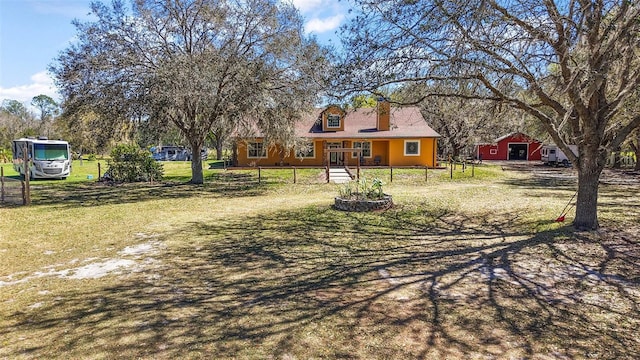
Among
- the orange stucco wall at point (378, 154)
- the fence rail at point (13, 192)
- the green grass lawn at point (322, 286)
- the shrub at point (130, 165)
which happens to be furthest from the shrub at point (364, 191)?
the orange stucco wall at point (378, 154)

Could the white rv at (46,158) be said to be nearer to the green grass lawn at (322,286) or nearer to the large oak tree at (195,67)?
the large oak tree at (195,67)

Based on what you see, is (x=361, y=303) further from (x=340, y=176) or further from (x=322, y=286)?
(x=340, y=176)

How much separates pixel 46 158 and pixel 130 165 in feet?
18.7

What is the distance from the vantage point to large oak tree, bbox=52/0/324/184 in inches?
555

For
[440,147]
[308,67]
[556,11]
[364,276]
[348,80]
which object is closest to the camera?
[364,276]

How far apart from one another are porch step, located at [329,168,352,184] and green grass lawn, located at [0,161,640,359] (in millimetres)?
9245

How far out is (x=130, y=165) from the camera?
19.4 meters

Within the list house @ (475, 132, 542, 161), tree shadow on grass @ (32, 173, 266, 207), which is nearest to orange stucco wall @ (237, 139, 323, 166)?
tree shadow on grass @ (32, 173, 266, 207)

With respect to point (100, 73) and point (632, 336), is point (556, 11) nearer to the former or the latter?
point (632, 336)

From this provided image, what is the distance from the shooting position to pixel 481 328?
3787 millimetres

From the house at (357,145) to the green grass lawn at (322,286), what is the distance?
16.5 m

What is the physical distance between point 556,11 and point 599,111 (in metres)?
2.03

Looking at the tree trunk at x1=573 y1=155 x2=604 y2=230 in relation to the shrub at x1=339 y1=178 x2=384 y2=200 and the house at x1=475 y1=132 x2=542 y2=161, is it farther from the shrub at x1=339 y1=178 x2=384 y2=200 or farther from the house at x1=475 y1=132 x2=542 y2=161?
the house at x1=475 y1=132 x2=542 y2=161

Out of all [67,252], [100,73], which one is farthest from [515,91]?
[100,73]
